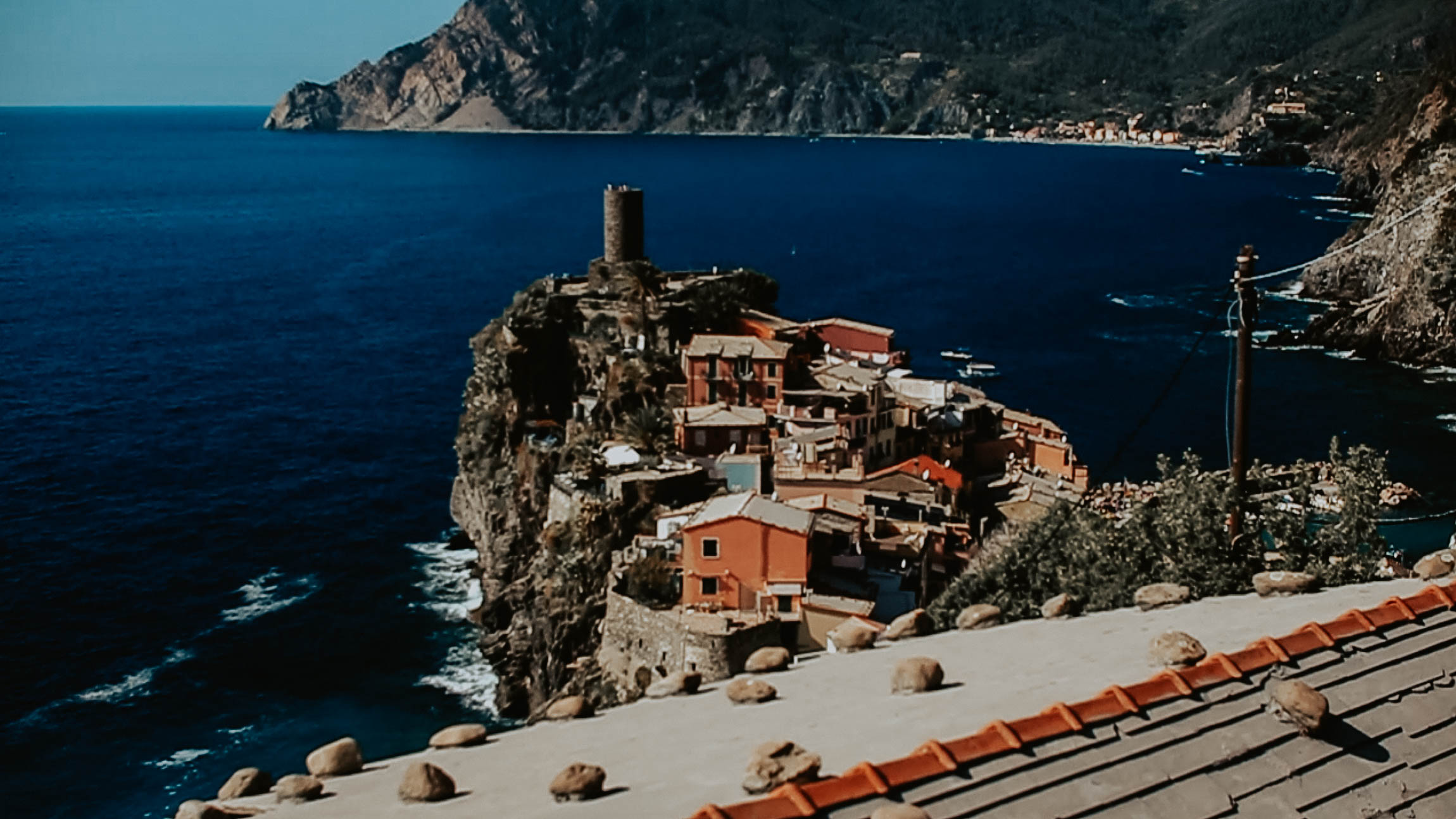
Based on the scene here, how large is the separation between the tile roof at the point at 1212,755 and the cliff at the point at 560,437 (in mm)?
24419

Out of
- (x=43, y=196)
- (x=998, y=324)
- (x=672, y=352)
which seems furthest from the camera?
(x=43, y=196)

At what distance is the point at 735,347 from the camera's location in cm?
4538

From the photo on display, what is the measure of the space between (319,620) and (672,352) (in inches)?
603

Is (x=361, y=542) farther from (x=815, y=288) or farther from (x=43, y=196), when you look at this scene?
(x=43, y=196)

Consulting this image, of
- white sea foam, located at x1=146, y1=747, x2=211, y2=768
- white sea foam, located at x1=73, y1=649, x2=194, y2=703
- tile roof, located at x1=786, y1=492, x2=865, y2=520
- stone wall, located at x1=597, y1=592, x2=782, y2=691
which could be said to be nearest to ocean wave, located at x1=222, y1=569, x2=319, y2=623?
white sea foam, located at x1=73, y1=649, x2=194, y2=703

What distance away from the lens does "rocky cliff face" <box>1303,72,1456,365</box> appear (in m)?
72.2

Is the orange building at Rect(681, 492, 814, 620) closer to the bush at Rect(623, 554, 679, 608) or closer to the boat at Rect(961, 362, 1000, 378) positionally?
the bush at Rect(623, 554, 679, 608)

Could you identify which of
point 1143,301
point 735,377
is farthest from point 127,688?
point 1143,301

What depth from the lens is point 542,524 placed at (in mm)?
42875

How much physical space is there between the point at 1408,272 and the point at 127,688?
66.7 meters

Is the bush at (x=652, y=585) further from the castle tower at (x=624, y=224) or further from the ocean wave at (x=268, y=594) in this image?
the castle tower at (x=624, y=224)

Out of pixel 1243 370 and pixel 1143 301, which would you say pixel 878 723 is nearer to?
pixel 1243 370

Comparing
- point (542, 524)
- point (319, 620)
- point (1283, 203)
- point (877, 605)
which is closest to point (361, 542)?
point (319, 620)

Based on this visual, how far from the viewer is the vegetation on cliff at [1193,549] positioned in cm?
1441
